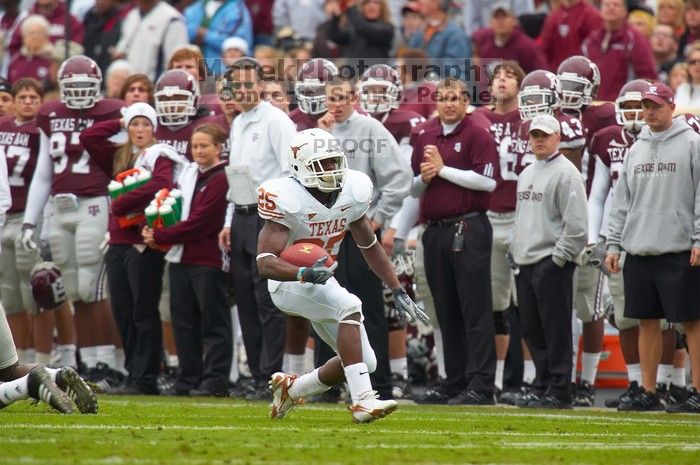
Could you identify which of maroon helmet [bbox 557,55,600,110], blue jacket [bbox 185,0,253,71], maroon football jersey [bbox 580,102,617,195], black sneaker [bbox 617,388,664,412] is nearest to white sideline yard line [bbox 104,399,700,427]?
black sneaker [bbox 617,388,664,412]

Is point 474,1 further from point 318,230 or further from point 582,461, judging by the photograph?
point 582,461

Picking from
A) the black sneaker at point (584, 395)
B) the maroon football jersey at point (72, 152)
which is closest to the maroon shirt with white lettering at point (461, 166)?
the black sneaker at point (584, 395)

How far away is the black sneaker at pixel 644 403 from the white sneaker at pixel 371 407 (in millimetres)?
2192

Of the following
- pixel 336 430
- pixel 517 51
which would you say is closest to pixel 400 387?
pixel 336 430

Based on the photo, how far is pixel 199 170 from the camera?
1038 centimetres

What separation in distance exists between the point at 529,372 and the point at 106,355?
3.18 m

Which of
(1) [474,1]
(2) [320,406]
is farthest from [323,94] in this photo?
(1) [474,1]

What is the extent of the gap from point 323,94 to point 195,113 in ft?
3.52

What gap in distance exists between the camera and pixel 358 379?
7680 mm

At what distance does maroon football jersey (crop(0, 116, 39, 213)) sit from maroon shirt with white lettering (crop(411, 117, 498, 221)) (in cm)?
335

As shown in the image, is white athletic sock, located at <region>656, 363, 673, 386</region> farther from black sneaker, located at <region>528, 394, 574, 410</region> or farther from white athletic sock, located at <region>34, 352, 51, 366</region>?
white athletic sock, located at <region>34, 352, 51, 366</region>

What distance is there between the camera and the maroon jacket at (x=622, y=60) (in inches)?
482

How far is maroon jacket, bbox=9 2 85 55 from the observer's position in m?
15.5

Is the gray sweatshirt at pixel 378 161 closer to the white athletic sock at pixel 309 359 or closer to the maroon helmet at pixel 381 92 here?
the maroon helmet at pixel 381 92
